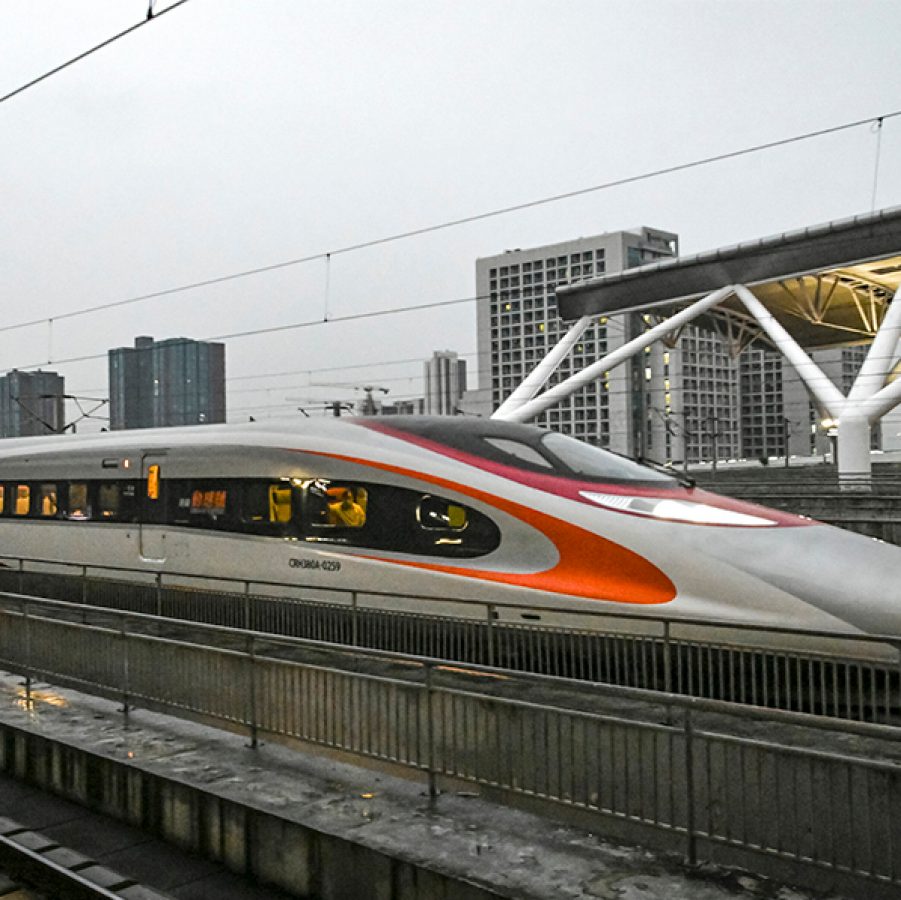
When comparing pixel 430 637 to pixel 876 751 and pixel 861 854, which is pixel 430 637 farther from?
pixel 861 854

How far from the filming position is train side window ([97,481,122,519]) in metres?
15.2

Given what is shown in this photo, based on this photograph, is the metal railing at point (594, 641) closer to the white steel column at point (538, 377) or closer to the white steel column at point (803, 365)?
the white steel column at point (803, 365)

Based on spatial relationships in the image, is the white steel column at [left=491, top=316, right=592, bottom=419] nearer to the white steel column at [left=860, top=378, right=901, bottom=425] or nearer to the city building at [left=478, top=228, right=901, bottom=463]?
the white steel column at [left=860, top=378, right=901, bottom=425]

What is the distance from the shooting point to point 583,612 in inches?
339

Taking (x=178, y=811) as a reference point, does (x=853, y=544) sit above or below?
above

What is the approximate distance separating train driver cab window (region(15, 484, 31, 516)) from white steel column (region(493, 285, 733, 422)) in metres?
27.0

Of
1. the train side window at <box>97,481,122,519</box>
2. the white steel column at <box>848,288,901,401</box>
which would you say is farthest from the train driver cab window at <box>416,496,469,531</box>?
the white steel column at <box>848,288,901,401</box>

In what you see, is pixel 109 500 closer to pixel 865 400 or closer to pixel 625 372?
pixel 865 400

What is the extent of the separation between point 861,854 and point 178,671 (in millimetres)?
5236

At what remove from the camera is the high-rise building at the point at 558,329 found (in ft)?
458

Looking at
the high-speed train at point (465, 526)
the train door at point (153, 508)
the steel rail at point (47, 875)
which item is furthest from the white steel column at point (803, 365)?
the steel rail at point (47, 875)

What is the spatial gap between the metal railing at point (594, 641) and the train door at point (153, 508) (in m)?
0.70

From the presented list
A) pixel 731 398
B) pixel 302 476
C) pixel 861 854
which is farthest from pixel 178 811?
pixel 731 398

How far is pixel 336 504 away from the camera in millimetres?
11914
